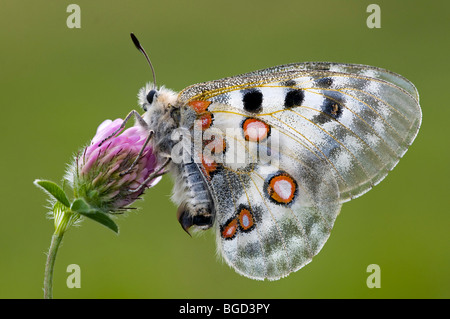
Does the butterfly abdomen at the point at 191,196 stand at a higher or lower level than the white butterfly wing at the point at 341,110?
lower

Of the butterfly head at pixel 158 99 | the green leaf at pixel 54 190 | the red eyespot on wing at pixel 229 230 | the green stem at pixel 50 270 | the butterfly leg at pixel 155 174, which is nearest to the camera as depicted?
the green stem at pixel 50 270

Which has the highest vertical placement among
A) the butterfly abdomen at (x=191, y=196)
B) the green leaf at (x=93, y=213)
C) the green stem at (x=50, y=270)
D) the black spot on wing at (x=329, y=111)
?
the black spot on wing at (x=329, y=111)

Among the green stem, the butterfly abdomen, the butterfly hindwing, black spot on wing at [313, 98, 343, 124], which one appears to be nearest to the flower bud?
the butterfly abdomen

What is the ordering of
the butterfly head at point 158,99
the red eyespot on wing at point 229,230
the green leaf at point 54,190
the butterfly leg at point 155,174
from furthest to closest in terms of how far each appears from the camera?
the red eyespot on wing at point 229,230
the butterfly head at point 158,99
the butterfly leg at point 155,174
the green leaf at point 54,190

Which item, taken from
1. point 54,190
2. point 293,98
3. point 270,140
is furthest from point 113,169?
point 293,98

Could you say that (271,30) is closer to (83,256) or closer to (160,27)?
(160,27)

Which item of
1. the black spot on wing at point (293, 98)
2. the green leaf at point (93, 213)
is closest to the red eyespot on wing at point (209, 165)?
the black spot on wing at point (293, 98)

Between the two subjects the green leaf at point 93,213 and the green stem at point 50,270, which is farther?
the green leaf at point 93,213

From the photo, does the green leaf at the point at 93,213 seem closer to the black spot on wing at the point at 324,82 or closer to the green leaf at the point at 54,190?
the green leaf at the point at 54,190

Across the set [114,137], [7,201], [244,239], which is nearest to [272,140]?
[244,239]
